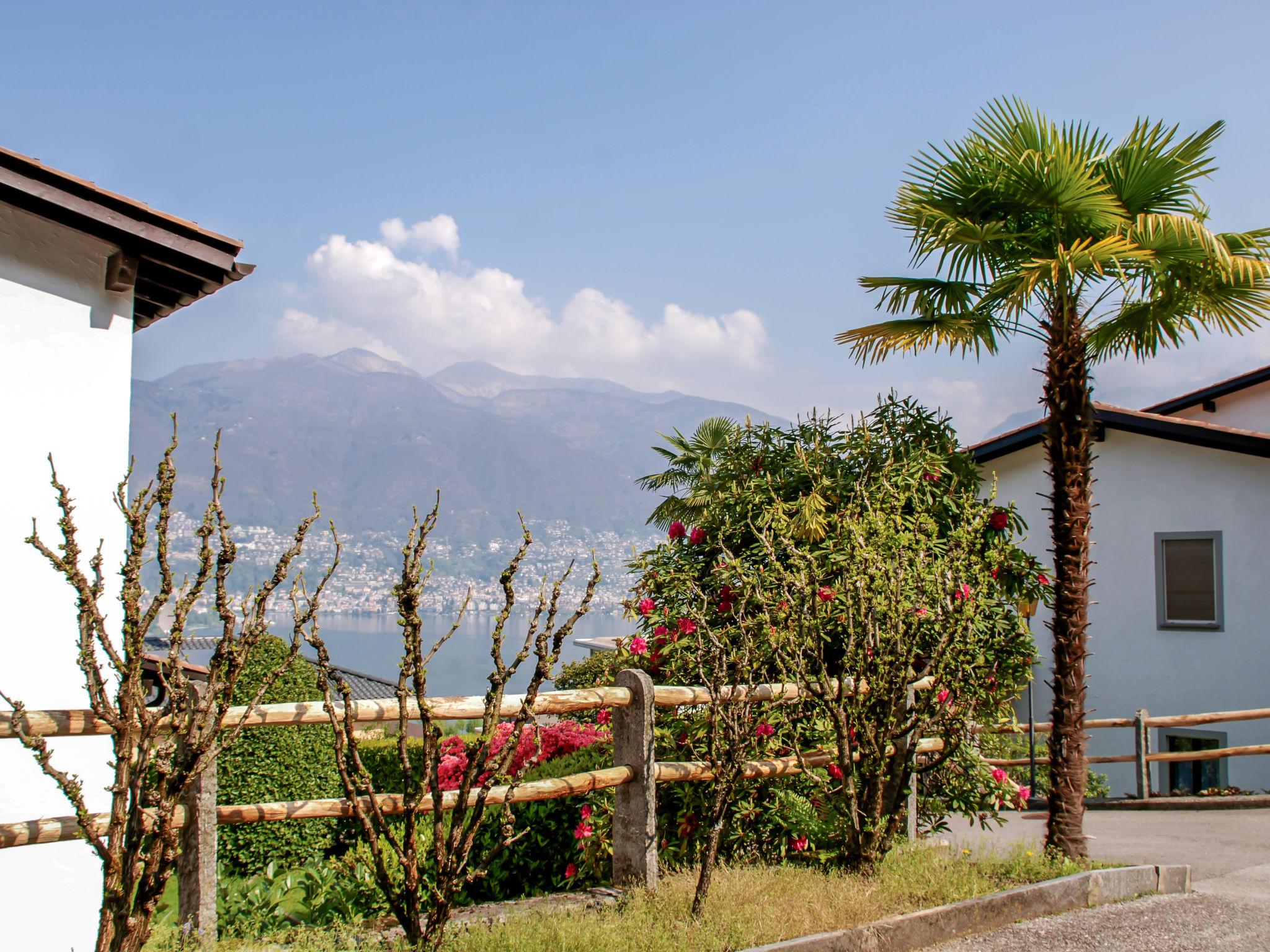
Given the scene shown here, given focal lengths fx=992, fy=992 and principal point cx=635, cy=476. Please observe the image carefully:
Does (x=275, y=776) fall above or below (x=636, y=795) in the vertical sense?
below

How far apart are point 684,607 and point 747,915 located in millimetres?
3214

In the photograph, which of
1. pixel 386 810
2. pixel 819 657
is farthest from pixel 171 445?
pixel 819 657

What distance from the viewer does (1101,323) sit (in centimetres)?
832

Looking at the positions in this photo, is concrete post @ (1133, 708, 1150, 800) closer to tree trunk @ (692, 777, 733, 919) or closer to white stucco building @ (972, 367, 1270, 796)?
white stucco building @ (972, 367, 1270, 796)

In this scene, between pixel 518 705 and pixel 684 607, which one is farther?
pixel 684 607

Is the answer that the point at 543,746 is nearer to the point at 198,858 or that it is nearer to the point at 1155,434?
the point at 198,858

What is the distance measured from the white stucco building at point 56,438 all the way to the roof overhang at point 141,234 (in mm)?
12

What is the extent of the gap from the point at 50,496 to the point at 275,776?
5761mm

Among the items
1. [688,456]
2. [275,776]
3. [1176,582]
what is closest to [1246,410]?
[1176,582]

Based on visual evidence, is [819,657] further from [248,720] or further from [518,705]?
[248,720]

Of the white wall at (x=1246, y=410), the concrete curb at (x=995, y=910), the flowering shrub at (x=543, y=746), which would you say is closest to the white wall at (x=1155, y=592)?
the white wall at (x=1246, y=410)

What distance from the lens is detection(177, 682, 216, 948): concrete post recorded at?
14.0ft

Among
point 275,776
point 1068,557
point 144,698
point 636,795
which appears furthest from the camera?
point 275,776

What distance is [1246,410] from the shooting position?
62.5 feet
